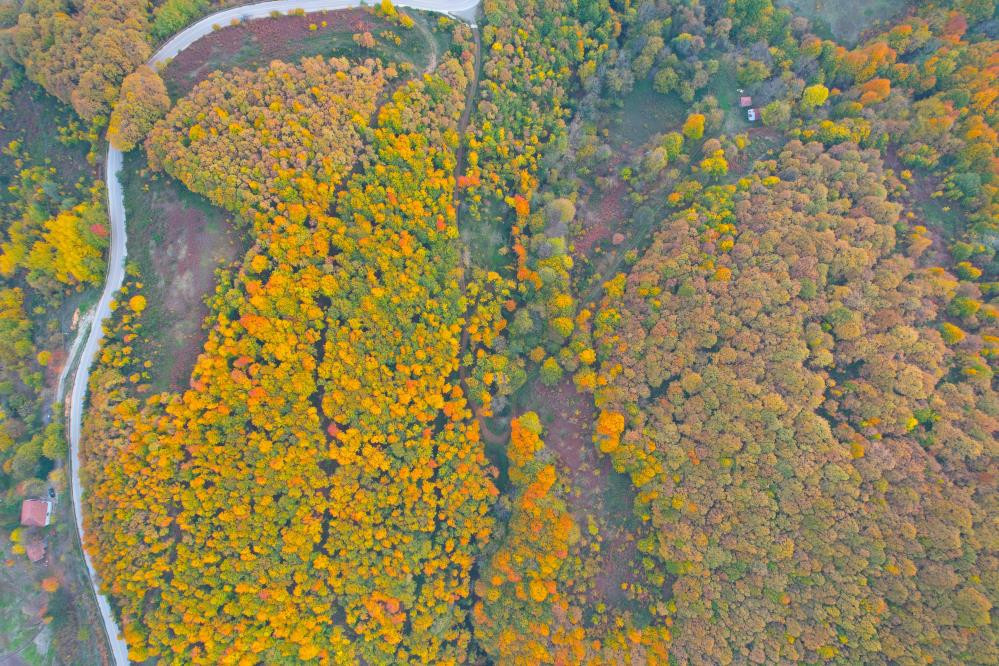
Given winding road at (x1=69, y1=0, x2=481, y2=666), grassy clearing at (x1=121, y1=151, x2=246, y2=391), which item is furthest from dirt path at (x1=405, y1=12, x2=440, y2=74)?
grassy clearing at (x1=121, y1=151, x2=246, y2=391)

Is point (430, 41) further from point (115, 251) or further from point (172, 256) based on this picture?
point (115, 251)

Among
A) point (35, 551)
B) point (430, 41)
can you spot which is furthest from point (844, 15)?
point (35, 551)

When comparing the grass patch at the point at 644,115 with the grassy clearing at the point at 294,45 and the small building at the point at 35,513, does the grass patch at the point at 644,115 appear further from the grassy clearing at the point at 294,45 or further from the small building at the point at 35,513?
the small building at the point at 35,513

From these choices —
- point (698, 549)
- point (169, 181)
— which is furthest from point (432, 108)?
point (698, 549)

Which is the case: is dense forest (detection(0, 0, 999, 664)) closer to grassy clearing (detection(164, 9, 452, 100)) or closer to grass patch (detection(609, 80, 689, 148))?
grassy clearing (detection(164, 9, 452, 100))

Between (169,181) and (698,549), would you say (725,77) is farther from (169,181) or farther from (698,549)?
(169,181)
